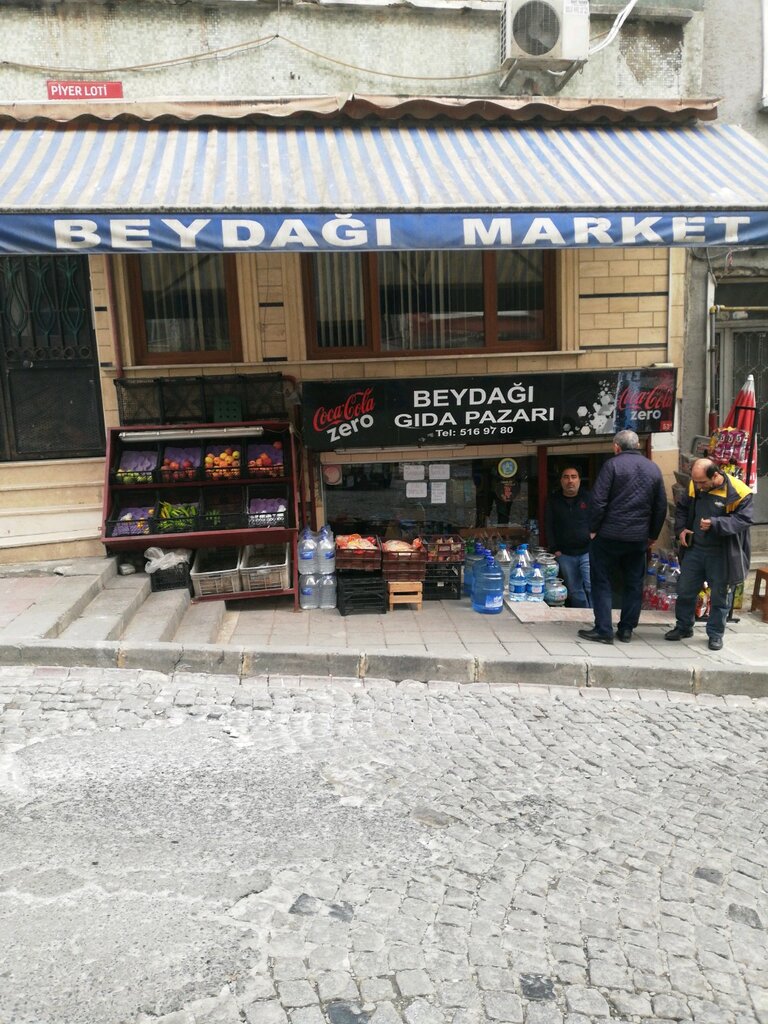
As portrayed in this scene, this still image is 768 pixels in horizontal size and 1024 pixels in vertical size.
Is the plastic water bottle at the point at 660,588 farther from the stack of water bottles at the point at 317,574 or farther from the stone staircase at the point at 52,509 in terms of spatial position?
the stone staircase at the point at 52,509

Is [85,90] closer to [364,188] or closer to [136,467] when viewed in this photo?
[364,188]

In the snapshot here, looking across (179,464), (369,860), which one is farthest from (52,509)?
(369,860)

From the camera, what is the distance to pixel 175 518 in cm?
775

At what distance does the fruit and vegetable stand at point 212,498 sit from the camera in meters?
7.75

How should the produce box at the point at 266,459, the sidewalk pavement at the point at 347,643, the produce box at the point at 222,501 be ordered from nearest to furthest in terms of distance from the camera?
the sidewalk pavement at the point at 347,643, the produce box at the point at 266,459, the produce box at the point at 222,501

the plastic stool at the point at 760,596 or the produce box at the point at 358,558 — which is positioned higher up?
the produce box at the point at 358,558

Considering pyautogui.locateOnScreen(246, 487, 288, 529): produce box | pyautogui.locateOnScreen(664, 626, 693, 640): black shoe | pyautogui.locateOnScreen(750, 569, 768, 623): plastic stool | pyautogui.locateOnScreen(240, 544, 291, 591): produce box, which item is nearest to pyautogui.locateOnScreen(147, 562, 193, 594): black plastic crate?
pyautogui.locateOnScreen(240, 544, 291, 591): produce box

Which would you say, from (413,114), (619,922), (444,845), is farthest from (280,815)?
(413,114)

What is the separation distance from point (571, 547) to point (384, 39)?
5.82 m

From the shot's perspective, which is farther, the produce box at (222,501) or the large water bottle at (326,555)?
the produce box at (222,501)

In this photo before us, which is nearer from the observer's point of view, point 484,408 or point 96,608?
point 96,608

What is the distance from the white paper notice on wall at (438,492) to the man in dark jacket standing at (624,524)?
8.24 ft

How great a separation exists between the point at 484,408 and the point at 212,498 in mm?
3094

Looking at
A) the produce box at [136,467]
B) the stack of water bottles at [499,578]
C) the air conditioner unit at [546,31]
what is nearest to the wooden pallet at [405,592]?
the stack of water bottles at [499,578]
